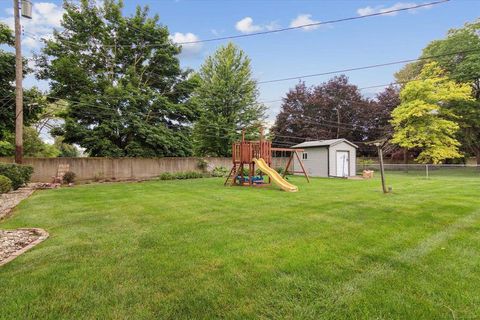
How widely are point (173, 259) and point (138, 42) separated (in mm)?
17987

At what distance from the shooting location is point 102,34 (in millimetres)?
17062

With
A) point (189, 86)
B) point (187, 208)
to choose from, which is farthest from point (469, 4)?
point (189, 86)

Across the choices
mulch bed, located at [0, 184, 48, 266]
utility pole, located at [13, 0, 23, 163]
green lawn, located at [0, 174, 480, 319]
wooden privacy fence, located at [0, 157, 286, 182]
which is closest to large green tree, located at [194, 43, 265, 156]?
wooden privacy fence, located at [0, 157, 286, 182]

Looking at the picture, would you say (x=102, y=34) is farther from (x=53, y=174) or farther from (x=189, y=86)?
(x=53, y=174)

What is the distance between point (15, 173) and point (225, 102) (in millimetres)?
15638

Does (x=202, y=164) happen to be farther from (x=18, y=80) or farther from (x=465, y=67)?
(x=465, y=67)

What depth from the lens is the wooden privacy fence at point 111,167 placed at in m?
14.0

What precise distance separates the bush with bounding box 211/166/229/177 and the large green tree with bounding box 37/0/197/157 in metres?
Answer: 2.47

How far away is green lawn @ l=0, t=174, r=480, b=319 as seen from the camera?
234cm

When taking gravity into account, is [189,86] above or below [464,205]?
above

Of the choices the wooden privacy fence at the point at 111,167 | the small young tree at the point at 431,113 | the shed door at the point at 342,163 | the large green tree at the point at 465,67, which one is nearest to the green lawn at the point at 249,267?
the wooden privacy fence at the point at 111,167

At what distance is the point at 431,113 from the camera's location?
2089 cm

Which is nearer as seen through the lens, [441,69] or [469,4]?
[469,4]

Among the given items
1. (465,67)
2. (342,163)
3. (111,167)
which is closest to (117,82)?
(111,167)
